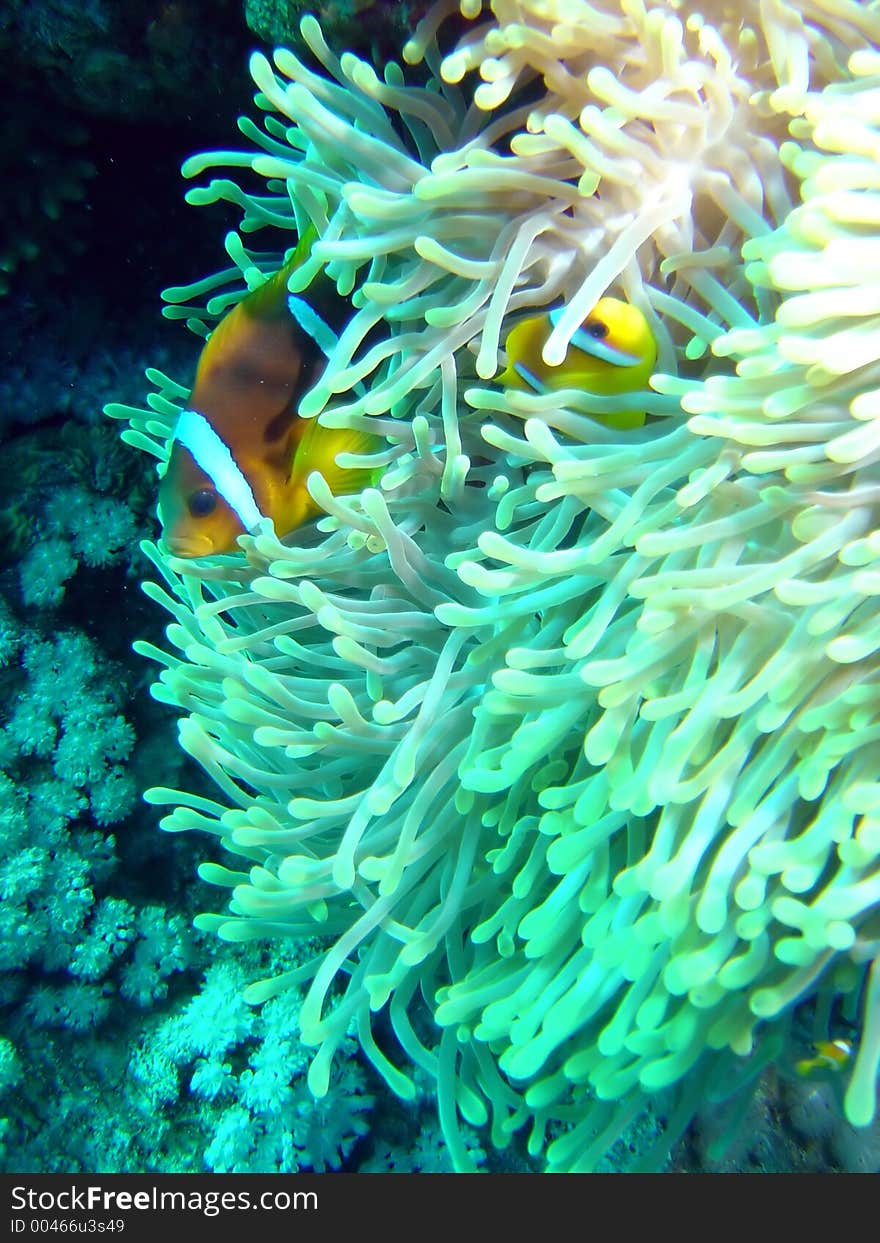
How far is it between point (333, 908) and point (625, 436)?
1085mm

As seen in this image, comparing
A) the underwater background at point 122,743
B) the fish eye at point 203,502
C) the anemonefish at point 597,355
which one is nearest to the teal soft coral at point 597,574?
the anemonefish at point 597,355

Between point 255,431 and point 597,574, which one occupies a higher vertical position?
point 255,431

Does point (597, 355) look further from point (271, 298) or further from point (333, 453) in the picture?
point (271, 298)

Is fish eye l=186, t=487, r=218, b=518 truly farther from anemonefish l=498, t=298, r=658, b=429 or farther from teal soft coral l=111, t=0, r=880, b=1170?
anemonefish l=498, t=298, r=658, b=429

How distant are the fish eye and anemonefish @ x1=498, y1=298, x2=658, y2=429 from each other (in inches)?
22.2

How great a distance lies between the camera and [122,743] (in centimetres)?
235

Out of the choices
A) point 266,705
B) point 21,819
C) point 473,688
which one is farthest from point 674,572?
point 21,819

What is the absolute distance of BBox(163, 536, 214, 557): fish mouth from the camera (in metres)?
1.58

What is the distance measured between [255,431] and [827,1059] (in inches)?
53.9

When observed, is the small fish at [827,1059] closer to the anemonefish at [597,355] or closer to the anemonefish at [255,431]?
the anemonefish at [597,355]

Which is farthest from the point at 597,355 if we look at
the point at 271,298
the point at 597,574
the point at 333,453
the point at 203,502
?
the point at 203,502

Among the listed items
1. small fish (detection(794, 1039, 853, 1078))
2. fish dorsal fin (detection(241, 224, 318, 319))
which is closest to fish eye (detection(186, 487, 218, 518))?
fish dorsal fin (detection(241, 224, 318, 319))

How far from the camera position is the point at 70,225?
2.46 metres

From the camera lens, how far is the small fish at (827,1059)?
1255 mm
